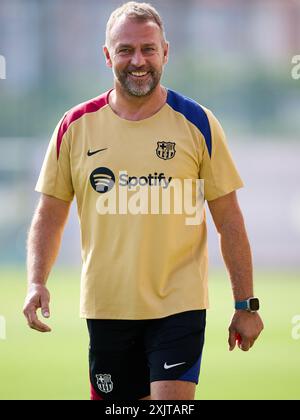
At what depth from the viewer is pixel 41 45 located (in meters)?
21.5

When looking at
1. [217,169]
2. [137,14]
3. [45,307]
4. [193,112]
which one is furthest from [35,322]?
[137,14]

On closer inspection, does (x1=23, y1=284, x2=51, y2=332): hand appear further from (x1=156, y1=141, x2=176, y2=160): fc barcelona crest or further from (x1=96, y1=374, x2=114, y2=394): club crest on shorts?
(x1=156, y1=141, x2=176, y2=160): fc barcelona crest

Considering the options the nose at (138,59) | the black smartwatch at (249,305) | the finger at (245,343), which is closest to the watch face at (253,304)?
the black smartwatch at (249,305)

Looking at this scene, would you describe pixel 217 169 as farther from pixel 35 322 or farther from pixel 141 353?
pixel 35 322

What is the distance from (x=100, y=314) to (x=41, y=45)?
1738 centimetres

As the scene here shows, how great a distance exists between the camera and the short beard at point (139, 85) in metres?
4.63

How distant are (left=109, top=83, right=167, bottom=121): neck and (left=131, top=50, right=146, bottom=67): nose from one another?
0.15 m

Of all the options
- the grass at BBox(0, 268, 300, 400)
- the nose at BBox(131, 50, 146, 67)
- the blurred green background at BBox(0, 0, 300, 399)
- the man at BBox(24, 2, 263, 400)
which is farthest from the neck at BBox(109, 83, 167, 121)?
the blurred green background at BBox(0, 0, 300, 399)

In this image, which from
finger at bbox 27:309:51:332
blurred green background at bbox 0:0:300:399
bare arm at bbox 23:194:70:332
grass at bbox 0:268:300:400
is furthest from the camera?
blurred green background at bbox 0:0:300:399

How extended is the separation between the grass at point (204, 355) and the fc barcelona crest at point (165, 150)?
317 centimetres

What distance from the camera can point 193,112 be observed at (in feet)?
15.4

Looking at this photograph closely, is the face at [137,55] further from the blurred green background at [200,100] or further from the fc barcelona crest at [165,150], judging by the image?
the blurred green background at [200,100]

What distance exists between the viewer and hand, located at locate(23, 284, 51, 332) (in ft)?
14.7

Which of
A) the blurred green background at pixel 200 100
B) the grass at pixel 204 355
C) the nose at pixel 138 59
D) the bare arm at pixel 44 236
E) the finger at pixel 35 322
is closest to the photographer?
the finger at pixel 35 322
